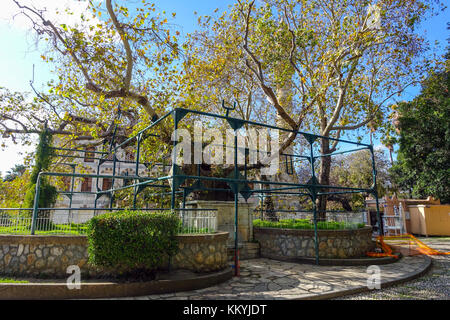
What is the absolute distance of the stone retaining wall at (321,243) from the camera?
31.4ft

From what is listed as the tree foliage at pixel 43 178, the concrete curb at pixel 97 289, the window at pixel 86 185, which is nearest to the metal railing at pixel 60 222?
the concrete curb at pixel 97 289

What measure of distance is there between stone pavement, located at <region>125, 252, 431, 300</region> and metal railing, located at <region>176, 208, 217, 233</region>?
143cm

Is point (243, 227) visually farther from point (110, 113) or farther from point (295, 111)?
point (295, 111)

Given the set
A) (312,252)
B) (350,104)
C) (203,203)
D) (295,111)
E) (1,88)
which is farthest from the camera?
(295,111)

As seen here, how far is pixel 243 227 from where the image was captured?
1148 centimetres

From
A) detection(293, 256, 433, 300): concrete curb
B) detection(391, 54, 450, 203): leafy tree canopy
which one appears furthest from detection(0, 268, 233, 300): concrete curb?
detection(391, 54, 450, 203): leafy tree canopy

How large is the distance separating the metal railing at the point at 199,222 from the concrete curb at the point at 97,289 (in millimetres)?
1331

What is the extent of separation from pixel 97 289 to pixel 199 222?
287 cm

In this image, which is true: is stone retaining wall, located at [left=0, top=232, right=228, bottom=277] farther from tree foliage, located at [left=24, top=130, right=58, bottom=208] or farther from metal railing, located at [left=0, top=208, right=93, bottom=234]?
tree foliage, located at [left=24, top=130, right=58, bottom=208]

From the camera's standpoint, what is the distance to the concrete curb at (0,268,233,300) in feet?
16.7

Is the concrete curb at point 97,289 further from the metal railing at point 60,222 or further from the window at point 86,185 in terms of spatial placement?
the window at point 86,185

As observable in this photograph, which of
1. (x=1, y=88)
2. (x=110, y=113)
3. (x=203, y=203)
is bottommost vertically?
(x=203, y=203)
